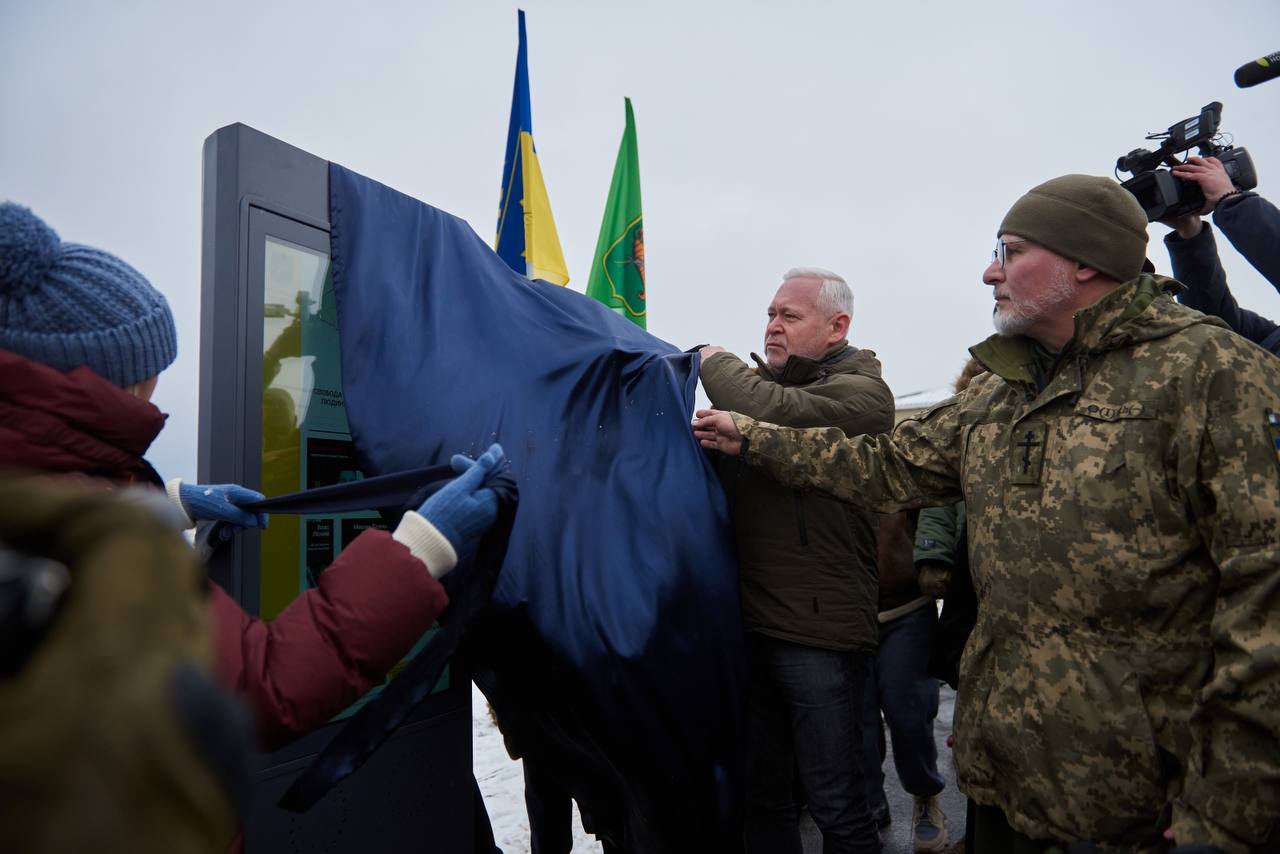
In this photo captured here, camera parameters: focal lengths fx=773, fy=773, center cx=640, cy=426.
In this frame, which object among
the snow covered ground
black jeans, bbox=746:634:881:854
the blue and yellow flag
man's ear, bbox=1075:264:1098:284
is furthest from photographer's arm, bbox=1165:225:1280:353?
the blue and yellow flag

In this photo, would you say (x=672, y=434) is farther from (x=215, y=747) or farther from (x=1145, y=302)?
(x=215, y=747)

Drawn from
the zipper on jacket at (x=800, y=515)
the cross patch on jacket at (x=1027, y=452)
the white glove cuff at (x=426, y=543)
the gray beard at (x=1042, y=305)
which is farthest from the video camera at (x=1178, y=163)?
the white glove cuff at (x=426, y=543)

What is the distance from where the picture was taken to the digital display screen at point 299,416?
1.99m

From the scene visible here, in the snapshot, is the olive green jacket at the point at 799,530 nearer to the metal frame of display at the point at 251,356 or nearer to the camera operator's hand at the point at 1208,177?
the metal frame of display at the point at 251,356

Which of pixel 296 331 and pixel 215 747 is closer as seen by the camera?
pixel 215 747

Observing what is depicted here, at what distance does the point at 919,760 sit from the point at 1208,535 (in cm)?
205

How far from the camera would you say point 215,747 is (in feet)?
1.90

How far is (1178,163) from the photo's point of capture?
2.63 metres

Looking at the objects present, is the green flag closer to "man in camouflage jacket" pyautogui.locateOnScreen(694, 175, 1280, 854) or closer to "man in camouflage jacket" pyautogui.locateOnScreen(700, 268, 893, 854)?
"man in camouflage jacket" pyautogui.locateOnScreen(700, 268, 893, 854)

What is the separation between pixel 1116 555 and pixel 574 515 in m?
1.19

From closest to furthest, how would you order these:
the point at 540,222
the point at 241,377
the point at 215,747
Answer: the point at 215,747, the point at 241,377, the point at 540,222

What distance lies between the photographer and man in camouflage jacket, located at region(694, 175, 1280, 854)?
1.38 metres

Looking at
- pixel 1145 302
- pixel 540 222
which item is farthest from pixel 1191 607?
pixel 540 222

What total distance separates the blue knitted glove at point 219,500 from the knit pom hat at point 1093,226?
194 centimetres
